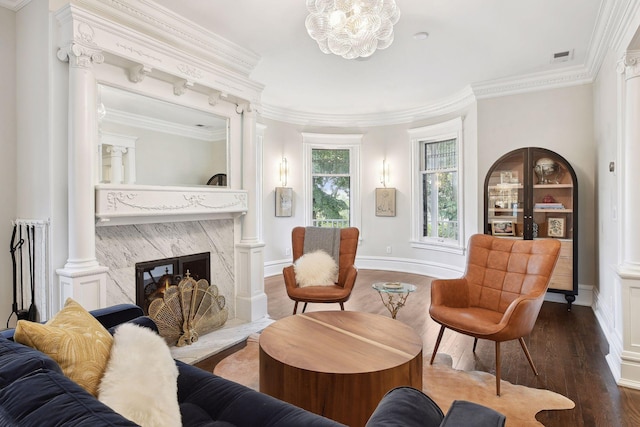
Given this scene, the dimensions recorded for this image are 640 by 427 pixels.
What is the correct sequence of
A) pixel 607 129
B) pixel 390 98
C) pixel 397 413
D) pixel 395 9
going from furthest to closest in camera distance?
pixel 390 98 < pixel 607 129 < pixel 395 9 < pixel 397 413

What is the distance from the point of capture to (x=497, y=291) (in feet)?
9.98

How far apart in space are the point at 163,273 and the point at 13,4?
238 centimetres

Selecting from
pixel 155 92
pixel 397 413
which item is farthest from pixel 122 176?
pixel 397 413

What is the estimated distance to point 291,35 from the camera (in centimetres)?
360

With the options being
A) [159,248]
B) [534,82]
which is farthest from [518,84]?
[159,248]

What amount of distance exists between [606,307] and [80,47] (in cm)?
503

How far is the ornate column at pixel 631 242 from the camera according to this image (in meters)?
2.62

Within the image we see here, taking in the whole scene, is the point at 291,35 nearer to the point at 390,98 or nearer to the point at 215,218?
the point at 215,218

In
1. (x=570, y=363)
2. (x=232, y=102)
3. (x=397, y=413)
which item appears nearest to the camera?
(x=397, y=413)

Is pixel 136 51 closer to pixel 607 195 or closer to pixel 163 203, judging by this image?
pixel 163 203

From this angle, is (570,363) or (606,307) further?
(606,307)

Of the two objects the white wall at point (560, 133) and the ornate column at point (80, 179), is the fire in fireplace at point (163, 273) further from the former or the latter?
the white wall at point (560, 133)

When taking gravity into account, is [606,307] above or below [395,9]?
below

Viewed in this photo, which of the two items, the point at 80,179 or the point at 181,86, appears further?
the point at 181,86
